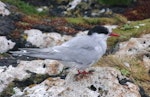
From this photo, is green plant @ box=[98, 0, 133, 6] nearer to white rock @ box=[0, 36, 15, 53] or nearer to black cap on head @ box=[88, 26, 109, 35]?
white rock @ box=[0, 36, 15, 53]

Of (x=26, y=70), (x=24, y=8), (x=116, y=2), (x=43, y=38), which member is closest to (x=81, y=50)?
(x=26, y=70)

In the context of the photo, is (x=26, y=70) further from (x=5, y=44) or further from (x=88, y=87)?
(x=5, y=44)

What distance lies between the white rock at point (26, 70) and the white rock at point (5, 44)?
A: 10.1ft

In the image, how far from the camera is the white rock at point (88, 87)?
10.8 m

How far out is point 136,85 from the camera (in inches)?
452

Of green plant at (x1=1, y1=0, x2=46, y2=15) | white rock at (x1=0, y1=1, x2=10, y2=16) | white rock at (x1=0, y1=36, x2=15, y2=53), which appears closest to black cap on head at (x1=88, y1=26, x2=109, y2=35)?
white rock at (x1=0, y1=36, x2=15, y2=53)

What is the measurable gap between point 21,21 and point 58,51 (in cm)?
916

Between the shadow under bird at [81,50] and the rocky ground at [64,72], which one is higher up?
the shadow under bird at [81,50]

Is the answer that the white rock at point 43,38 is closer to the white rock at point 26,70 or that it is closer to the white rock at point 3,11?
the white rock at point 3,11

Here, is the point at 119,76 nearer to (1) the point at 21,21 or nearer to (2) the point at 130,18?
(1) the point at 21,21

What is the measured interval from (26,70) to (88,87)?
2.39 metres

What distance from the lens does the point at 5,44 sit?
16234 mm

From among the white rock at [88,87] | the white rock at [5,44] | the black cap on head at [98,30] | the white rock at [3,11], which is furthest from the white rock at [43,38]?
the black cap on head at [98,30]

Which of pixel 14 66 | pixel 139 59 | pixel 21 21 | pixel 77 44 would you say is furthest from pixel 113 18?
pixel 77 44
